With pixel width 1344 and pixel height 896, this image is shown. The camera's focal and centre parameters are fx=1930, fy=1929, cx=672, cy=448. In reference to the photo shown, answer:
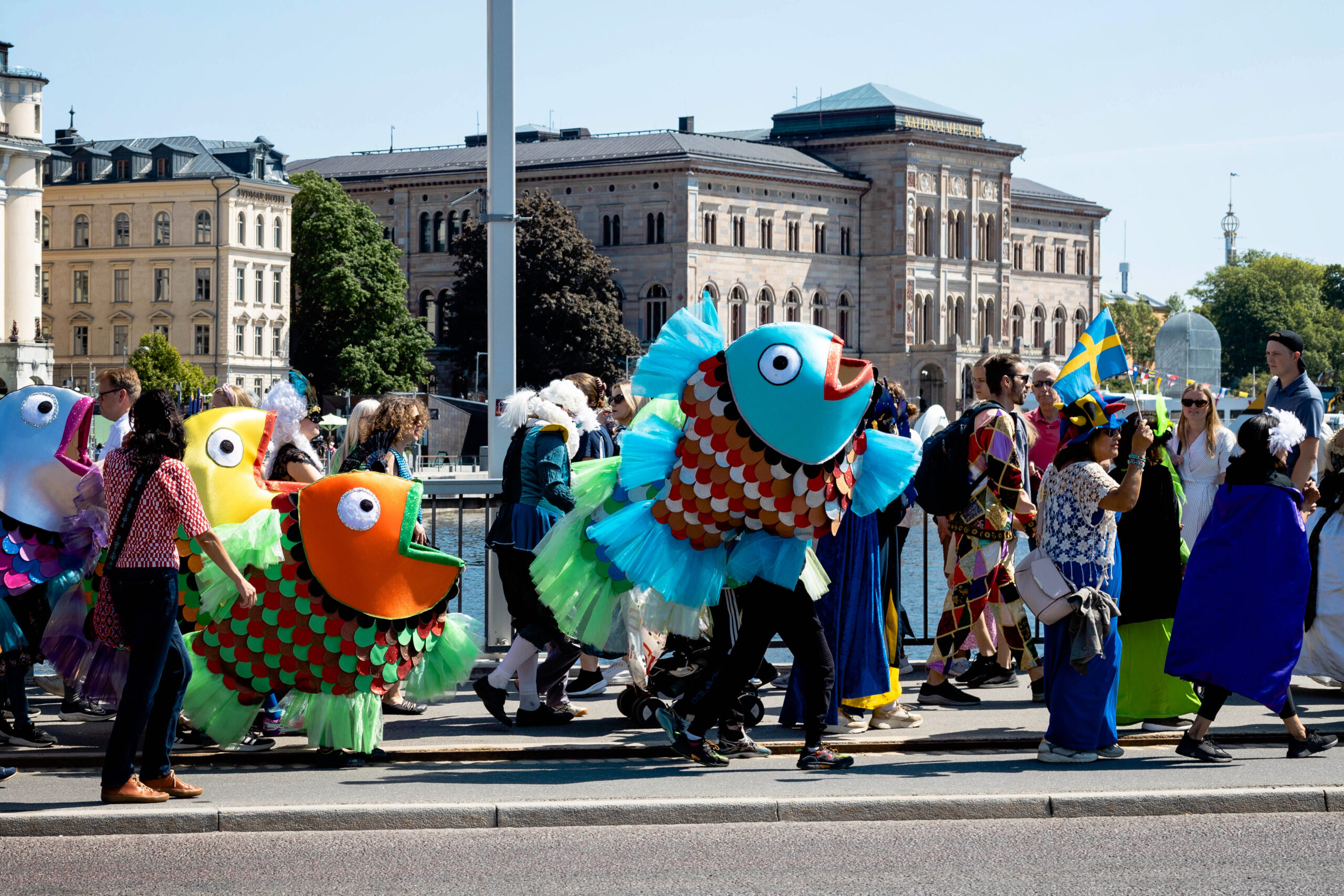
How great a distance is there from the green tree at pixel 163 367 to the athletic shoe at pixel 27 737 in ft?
203

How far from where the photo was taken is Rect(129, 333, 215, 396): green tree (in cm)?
7038

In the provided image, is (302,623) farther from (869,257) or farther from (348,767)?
(869,257)

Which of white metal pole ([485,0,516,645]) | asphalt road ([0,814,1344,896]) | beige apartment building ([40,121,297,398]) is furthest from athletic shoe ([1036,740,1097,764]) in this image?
beige apartment building ([40,121,297,398])

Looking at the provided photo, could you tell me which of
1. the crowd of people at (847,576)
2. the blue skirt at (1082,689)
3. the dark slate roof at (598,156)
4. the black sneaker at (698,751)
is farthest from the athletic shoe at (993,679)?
the dark slate roof at (598,156)

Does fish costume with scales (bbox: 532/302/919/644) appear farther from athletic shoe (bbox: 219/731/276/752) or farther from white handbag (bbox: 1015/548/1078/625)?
athletic shoe (bbox: 219/731/276/752)

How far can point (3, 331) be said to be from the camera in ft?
242

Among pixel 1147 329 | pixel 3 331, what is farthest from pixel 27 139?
pixel 1147 329

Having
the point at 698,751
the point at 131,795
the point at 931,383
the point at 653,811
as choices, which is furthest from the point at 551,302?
the point at 653,811

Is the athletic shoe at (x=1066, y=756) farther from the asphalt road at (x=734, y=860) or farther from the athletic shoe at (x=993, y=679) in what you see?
the athletic shoe at (x=993, y=679)

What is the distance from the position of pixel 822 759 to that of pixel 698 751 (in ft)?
1.83

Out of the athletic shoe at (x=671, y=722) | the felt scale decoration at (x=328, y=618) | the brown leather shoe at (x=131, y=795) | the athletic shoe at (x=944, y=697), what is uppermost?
the felt scale decoration at (x=328, y=618)

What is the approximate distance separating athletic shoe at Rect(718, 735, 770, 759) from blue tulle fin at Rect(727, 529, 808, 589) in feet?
3.03

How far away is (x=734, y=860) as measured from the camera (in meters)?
7.16

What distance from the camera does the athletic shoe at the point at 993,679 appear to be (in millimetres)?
11141
